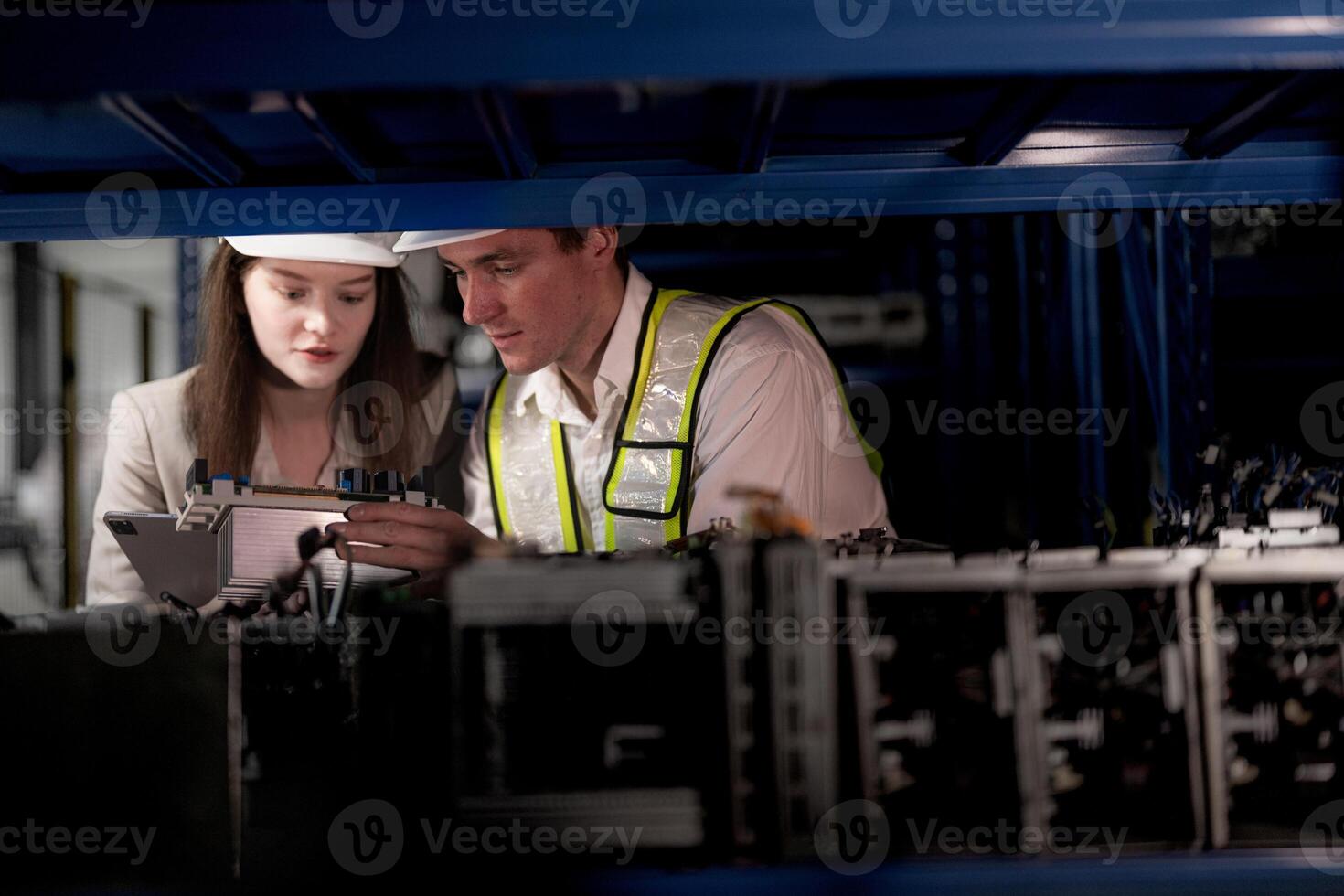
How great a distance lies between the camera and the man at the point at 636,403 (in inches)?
91.4

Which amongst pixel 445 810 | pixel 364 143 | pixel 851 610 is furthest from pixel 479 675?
pixel 364 143

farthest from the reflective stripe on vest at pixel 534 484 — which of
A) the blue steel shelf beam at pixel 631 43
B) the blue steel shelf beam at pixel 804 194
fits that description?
the blue steel shelf beam at pixel 631 43

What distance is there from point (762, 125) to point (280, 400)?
175cm

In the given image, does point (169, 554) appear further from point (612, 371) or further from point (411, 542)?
point (612, 371)

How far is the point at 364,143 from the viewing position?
186 centimetres

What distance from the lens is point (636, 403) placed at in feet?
7.93

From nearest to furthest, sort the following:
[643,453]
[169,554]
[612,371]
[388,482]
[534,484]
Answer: [169,554] < [388,482] < [643,453] < [612,371] < [534,484]

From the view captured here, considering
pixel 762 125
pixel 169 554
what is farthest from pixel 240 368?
pixel 762 125

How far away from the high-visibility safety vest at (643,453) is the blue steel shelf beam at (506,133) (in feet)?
2.02

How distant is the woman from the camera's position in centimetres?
267

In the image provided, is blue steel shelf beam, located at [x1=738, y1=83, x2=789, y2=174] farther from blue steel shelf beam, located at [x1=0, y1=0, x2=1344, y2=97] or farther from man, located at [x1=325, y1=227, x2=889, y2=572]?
man, located at [x1=325, y1=227, x2=889, y2=572]

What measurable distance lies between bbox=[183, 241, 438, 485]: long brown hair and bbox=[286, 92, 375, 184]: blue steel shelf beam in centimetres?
89

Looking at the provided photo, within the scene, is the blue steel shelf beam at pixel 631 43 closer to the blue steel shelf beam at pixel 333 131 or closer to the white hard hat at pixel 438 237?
the blue steel shelf beam at pixel 333 131

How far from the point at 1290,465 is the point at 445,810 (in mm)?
1410
